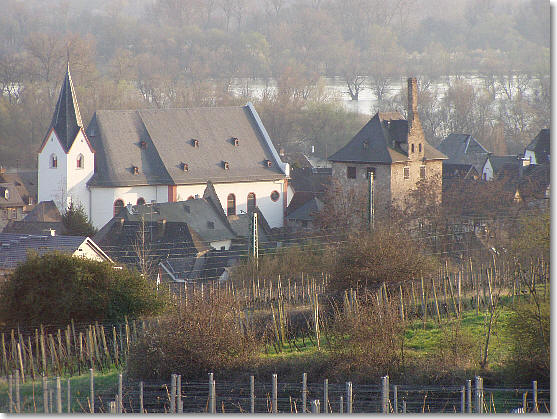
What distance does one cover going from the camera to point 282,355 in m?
13.3

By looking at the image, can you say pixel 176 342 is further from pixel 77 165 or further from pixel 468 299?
pixel 77 165

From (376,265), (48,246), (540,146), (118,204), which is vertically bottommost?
(376,265)

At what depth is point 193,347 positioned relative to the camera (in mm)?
12328

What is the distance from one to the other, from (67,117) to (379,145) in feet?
45.4

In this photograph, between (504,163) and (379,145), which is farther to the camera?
(504,163)

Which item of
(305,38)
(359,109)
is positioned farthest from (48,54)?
(359,109)

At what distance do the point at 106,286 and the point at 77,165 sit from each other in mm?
29744

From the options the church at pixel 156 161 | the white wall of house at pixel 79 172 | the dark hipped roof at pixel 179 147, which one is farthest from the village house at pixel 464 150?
the white wall of house at pixel 79 172

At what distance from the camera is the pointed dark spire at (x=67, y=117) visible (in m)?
45.1

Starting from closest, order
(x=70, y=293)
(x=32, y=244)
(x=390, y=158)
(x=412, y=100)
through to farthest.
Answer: (x=70, y=293), (x=32, y=244), (x=390, y=158), (x=412, y=100)

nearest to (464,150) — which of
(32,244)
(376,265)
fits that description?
(32,244)

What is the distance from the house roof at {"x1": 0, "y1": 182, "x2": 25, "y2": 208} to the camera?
160 feet

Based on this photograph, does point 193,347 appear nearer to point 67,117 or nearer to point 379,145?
point 379,145

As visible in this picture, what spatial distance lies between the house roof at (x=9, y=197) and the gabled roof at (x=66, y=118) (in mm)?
4650
